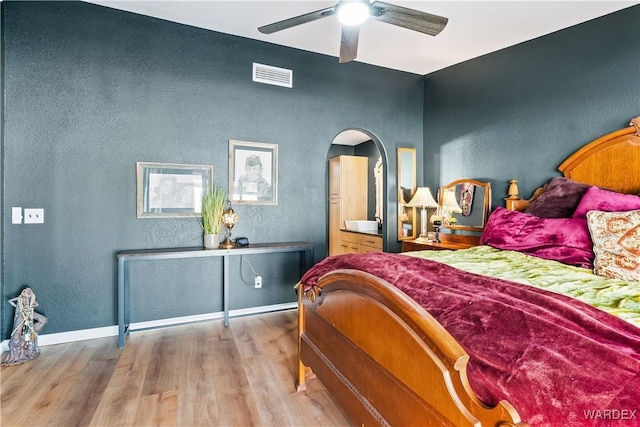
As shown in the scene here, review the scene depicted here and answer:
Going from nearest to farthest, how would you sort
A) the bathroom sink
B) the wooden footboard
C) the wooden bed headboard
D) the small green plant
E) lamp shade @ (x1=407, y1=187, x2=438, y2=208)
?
the wooden footboard → the wooden bed headboard → the small green plant → lamp shade @ (x1=407, y1=187, x2=438, y2=208) → the bathroom sink

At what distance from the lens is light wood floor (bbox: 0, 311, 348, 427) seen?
1.75 m

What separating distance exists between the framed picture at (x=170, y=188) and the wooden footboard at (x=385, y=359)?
70.0 inches

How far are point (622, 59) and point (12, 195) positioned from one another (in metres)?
5.01

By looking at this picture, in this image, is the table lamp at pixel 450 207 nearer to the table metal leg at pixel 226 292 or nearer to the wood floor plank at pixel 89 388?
the table metal leg at pixel 226 292

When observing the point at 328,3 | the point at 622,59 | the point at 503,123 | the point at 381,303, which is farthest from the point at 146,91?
the point at 622,59

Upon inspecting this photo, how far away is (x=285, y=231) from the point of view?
355 centimetres

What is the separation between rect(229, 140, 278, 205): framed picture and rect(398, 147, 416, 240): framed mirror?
1.67 metres

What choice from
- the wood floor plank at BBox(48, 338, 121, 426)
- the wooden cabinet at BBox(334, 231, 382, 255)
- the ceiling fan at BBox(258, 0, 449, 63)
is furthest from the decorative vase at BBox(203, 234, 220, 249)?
the wooden cabinet at BBox(334, 231, 382, 255)

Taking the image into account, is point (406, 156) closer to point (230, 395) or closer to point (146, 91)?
point (146, 91)

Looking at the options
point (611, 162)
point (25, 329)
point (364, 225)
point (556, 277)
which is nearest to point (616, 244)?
point (556, 277)

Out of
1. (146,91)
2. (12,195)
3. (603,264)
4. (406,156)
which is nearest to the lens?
(603,264)

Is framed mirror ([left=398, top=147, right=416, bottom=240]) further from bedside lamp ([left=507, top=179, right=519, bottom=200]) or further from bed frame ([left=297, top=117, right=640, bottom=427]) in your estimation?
bed frame ([left=297, top=117, right=640, bottom=427])

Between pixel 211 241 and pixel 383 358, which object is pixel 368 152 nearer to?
pixel 211 241

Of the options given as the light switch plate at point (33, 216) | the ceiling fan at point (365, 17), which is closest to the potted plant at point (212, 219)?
the light switch plate at point (33, 216)
